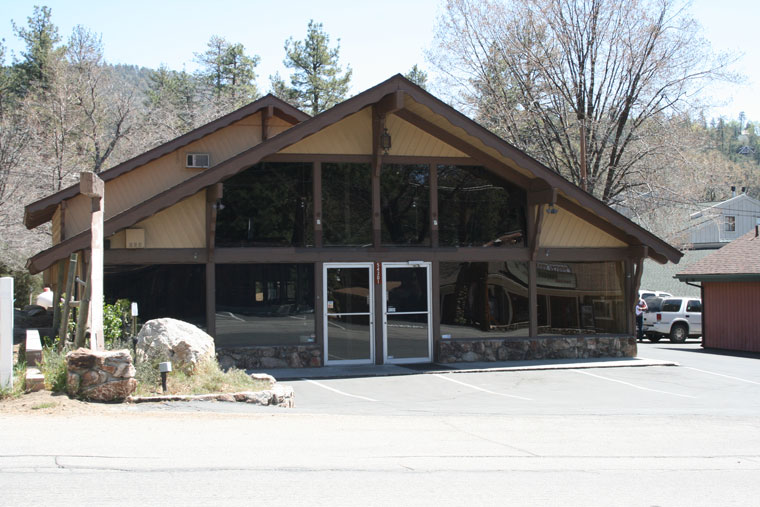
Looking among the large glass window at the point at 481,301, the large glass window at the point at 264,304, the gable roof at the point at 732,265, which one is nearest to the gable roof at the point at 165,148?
the large glass window at the point at 264,304

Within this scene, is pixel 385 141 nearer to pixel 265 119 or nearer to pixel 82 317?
pixel 265 119

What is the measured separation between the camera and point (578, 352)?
747 inches

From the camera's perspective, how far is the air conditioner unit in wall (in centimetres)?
2041

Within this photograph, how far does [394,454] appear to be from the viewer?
26.2 feet

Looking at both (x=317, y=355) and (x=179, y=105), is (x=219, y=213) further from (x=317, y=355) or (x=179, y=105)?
(x=179, y=105)

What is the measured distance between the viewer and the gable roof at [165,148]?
60.5 ft

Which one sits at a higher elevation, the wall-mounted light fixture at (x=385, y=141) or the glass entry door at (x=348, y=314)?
the wall-mounted light fixture at (x=385, y=141)

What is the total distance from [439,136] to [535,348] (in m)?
5.72

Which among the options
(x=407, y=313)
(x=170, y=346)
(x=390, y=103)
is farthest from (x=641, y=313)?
(x=170, y=346)

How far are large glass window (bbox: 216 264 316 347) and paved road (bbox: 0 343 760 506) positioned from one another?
11.8 feet

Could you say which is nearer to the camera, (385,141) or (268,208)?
(268,208)

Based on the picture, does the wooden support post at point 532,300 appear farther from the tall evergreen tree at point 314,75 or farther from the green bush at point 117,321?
the tall evergreen tree at point 314,75

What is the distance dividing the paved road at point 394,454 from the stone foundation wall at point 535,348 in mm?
4618

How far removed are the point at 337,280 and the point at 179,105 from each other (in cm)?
3937
